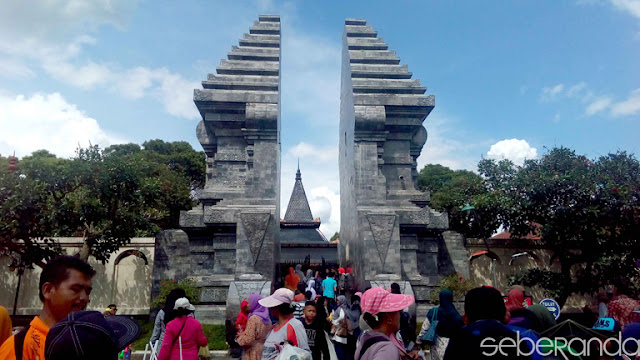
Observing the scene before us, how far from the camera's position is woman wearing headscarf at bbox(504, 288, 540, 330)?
4.02 m

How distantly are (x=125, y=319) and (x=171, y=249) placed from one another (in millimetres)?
11113

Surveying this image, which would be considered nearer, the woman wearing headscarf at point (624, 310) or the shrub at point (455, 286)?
the woman wearing headscarf at point (624, 310)

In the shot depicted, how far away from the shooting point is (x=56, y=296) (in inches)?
109

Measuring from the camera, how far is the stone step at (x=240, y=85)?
1516 cm

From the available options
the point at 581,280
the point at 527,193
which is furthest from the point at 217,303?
the point at 581,280

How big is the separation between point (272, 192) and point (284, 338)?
919 centimetres

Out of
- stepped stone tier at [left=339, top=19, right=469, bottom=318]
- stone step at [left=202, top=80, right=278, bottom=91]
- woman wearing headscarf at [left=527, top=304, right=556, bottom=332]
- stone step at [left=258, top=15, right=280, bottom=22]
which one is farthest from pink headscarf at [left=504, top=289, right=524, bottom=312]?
stone step at [left=258, top=15, right=280, bottom=22]

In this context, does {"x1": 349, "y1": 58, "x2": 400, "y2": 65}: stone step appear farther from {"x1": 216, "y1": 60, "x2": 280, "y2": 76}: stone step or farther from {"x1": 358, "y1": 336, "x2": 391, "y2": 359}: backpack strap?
{"x1": 358, "y1": 336, "x2": 391, "y2": 359}: backpack strap

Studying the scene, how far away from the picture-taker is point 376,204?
44.4 ft

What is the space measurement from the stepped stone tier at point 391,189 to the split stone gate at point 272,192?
34 millimetres

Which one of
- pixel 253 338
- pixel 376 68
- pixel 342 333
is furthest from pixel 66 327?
pixel 376 68

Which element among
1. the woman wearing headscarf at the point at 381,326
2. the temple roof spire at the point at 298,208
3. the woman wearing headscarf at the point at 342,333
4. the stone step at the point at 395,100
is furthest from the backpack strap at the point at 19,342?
the temple roof spire at the point at 298,208

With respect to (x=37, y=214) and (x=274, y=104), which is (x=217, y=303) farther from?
(x=274, y=104)

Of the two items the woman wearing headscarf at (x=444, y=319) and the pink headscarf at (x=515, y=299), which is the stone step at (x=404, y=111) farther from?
the pink headscarf at (x=515, y=299)
